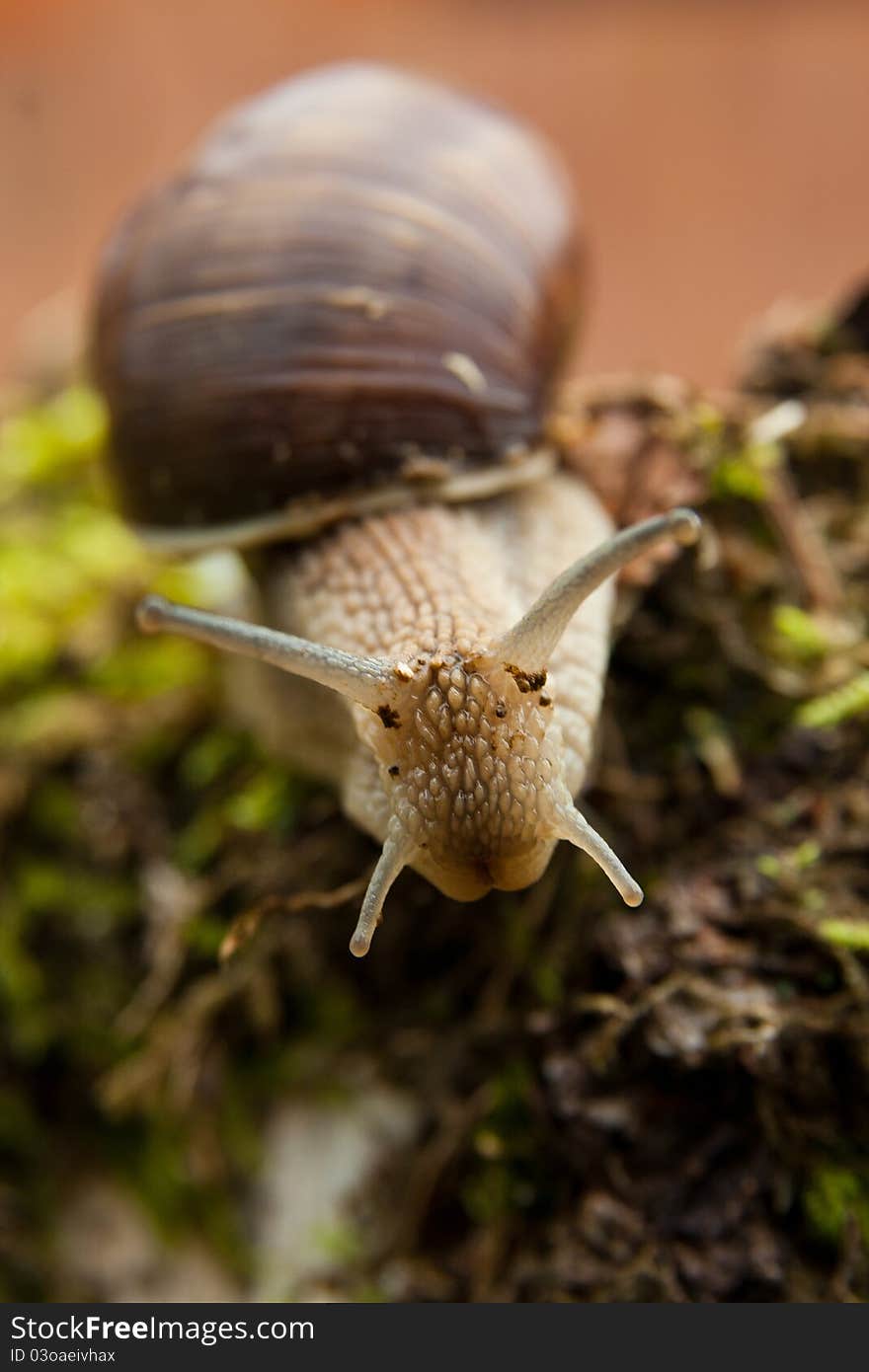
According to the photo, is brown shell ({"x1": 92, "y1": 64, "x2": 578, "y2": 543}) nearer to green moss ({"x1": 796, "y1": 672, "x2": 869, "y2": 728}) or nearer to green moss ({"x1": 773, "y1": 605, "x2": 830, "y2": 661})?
green moss ({"x1": 773, "y1": 605, "x2": 830, "y2": 661})

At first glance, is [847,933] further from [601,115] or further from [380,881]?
[601,115]

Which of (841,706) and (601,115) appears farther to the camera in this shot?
(601,115)

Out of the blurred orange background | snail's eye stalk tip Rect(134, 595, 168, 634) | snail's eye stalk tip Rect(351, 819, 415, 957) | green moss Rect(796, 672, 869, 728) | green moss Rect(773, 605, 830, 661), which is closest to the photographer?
snail's eye stalk tip Rect(351, 819, 415, 957)

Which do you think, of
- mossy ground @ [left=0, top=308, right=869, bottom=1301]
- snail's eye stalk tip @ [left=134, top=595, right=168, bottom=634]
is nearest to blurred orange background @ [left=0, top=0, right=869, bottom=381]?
mossy ground @ [left=0, top=308, right=869, bottom=1301]

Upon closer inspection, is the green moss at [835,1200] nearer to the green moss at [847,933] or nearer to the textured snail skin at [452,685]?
the green moss at [847,933]

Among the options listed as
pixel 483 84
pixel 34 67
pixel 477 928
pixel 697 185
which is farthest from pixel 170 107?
pixel 477 928

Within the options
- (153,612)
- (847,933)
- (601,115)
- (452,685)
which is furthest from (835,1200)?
(601,115)
